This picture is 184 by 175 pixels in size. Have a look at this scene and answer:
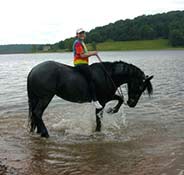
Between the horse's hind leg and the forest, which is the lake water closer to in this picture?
the horse's hind leg

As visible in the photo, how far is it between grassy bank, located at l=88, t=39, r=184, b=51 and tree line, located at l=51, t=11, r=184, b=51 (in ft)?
6.07

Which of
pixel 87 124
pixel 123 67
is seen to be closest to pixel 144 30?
pixel 87 124

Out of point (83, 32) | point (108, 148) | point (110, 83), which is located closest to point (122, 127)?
point (110, 83)

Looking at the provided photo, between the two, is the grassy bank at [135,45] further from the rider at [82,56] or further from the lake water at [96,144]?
the rider at [82,56]

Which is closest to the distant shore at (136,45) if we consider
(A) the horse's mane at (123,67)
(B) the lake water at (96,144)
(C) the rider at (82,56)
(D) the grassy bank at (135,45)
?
(D) the grassy bank at (135,45)

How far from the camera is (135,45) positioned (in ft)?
436

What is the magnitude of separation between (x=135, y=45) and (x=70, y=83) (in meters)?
124

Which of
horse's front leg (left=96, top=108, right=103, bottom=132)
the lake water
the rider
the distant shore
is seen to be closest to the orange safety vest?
the rider

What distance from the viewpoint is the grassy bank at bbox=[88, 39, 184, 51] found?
12756 centimetres

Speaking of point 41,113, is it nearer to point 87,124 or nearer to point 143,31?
point 87,124

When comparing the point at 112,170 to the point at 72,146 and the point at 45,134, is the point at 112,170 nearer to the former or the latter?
the point at 72,146

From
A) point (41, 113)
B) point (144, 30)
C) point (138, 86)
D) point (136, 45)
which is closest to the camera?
point (41, 113)

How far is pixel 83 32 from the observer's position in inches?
416

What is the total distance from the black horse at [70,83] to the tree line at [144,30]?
109m
